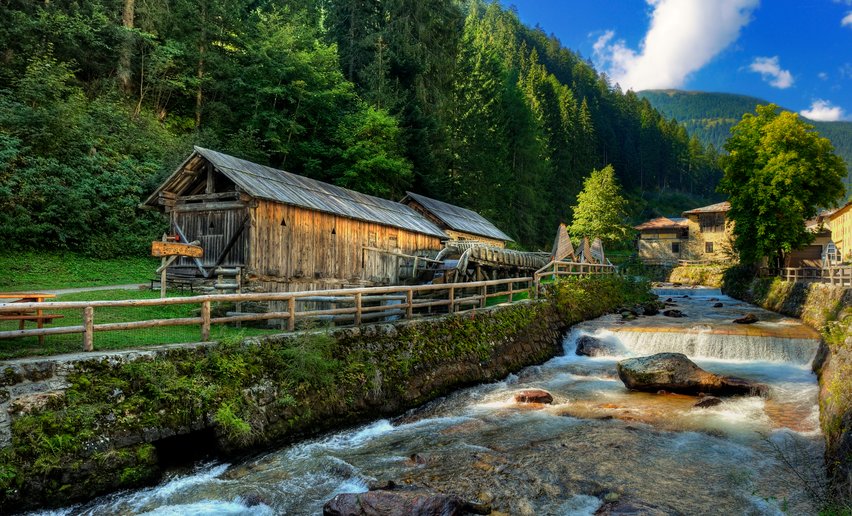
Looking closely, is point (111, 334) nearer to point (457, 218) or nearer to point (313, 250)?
point (313, 250)

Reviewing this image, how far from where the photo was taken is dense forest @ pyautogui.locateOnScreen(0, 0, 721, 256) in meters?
19.8

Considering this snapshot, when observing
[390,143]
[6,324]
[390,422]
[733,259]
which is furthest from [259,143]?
[733,259]

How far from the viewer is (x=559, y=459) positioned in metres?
7.73

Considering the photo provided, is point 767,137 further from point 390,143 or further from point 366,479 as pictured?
point 366,479

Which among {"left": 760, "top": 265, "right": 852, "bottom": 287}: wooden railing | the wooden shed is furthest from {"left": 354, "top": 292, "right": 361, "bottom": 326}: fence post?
{"left": 760, "top": 265, "right": 852, "bottom": 287}: wooden railing

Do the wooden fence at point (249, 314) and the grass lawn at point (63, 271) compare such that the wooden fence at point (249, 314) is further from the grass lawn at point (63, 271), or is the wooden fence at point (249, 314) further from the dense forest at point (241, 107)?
the dense forest at point (241, 107)

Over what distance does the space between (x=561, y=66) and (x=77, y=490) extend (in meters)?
114

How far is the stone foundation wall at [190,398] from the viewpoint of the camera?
5.87 metres

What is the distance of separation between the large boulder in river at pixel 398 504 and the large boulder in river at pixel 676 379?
7.58 meters

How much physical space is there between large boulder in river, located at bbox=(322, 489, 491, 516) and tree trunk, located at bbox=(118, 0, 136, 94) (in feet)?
98.8

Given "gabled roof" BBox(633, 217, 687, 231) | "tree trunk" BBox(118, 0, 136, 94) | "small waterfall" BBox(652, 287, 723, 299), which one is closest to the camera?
"tree trunk" BBox(118, 0, 136, 94)

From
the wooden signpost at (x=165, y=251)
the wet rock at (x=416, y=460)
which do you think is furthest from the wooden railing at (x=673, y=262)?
the wooden signpost at (x=165, y=251)

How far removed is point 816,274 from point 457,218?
2081cm

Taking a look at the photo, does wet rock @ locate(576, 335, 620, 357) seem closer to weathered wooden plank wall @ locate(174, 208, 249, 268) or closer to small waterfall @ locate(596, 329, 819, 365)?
small waterfall @ locate(596, 329, 819, 365)
